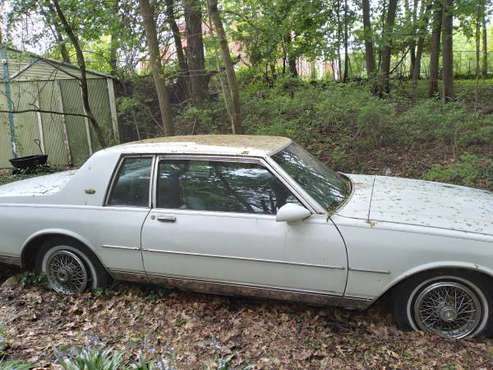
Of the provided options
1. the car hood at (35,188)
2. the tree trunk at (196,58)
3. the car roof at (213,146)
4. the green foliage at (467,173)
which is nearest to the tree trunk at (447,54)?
the green foliage at (467,173)

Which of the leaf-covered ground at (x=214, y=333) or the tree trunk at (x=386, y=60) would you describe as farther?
the tree trunk at (x=386, y=60)

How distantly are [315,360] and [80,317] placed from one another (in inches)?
84.0

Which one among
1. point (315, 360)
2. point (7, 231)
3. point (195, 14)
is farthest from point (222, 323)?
point (195, 14)

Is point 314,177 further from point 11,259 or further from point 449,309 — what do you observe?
point 11,259

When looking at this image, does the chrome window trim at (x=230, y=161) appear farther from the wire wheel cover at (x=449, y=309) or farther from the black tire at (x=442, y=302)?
the wire wheel cover at (x=449, y=309)

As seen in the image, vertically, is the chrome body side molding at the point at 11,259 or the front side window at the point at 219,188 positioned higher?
the front side window at the point at 219,188

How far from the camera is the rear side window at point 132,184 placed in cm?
388

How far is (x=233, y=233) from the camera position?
3.48m

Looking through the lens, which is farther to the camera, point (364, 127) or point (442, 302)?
point (364, 127)

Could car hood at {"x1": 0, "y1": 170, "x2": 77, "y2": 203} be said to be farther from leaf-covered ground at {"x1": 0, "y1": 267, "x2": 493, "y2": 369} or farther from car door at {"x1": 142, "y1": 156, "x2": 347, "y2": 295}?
car door at {"x1": 142, "y1": 156, "x2": 347, "y2": 295}

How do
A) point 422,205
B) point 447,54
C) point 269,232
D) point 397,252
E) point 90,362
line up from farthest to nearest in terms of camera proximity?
1. point 447,54
2. point 422,205
3. point 269,232
4. point 397,252
5. point 90,362

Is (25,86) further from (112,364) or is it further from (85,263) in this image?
(112,364)

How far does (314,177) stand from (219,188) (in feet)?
2.86

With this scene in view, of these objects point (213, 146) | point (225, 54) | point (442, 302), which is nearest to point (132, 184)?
point (213, 146)
